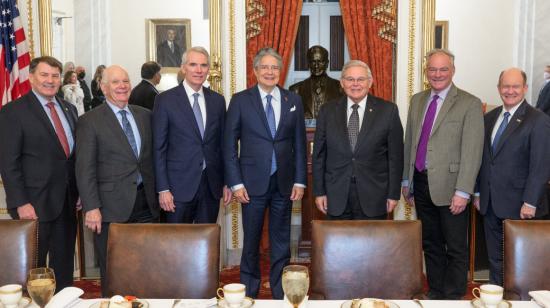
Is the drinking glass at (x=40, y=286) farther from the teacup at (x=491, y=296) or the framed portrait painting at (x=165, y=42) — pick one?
the framed portrait painting at (x=165, y=42)

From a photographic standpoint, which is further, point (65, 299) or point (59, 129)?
point (59, 129)

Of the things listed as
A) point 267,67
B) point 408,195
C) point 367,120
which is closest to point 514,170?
point 408,195

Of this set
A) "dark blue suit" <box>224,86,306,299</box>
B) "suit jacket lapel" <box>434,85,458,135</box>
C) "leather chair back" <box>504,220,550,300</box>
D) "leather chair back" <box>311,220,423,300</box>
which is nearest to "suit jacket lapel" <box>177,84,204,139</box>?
"dark blue suit" <box>224,86,306,299</box>

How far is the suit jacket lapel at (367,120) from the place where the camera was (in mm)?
3150

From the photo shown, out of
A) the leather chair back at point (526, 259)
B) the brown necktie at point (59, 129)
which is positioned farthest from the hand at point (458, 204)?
the brown necktie at point (59, 129)

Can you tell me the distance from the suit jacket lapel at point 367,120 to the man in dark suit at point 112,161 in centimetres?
116

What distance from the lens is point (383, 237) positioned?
2180 millimetres

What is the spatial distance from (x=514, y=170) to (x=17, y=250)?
250 cm

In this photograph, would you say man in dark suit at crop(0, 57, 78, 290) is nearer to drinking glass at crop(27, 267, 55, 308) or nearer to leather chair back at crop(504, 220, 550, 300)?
drinking glass at crop(27, 267, 55, 308)

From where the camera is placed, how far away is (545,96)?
5.04 m

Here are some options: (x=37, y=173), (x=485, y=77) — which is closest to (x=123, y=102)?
(x=37, y=173)

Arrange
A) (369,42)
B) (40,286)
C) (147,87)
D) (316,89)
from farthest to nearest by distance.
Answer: (316,89) → (369,42) → (147,87) → (40,286)

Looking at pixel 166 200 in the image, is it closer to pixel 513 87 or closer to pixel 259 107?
pixel 259 107

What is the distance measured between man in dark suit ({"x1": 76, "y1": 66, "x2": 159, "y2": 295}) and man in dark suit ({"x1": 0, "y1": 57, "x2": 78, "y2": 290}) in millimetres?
166
